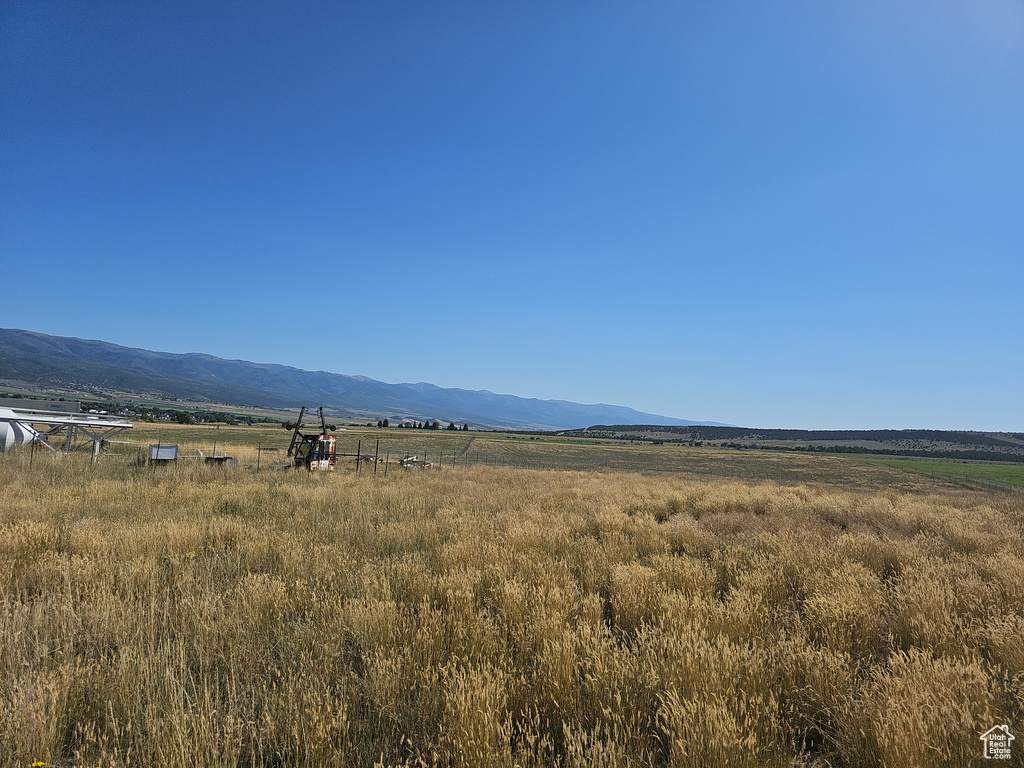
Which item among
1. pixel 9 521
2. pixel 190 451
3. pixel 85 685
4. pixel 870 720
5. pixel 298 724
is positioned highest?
pixel 870 720

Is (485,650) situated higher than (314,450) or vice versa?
(485,650)

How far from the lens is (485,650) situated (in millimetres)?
3672

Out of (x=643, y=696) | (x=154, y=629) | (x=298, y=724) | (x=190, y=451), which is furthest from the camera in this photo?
(x=190, y=451)

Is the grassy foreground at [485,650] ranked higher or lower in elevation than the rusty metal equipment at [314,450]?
higher

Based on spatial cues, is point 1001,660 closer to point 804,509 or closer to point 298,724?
point 298,724

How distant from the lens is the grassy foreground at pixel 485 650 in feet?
8.47

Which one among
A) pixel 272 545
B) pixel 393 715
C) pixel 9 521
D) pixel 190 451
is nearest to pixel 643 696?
pixel 393 715

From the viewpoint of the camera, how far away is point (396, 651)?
11.7 ft

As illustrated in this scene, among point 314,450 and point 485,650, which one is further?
point 314,450

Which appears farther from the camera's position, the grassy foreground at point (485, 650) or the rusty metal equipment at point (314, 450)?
the rusty metal equipment at point (314, 450)

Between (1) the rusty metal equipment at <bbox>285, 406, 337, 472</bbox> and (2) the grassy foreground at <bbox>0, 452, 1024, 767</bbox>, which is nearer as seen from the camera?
(2) the grassy foreground at <bbox>0, 452, 1024, 767</bbox>

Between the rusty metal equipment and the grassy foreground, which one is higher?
the grassy foreground

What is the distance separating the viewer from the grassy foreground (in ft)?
8.47

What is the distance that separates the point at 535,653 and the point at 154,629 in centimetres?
328
